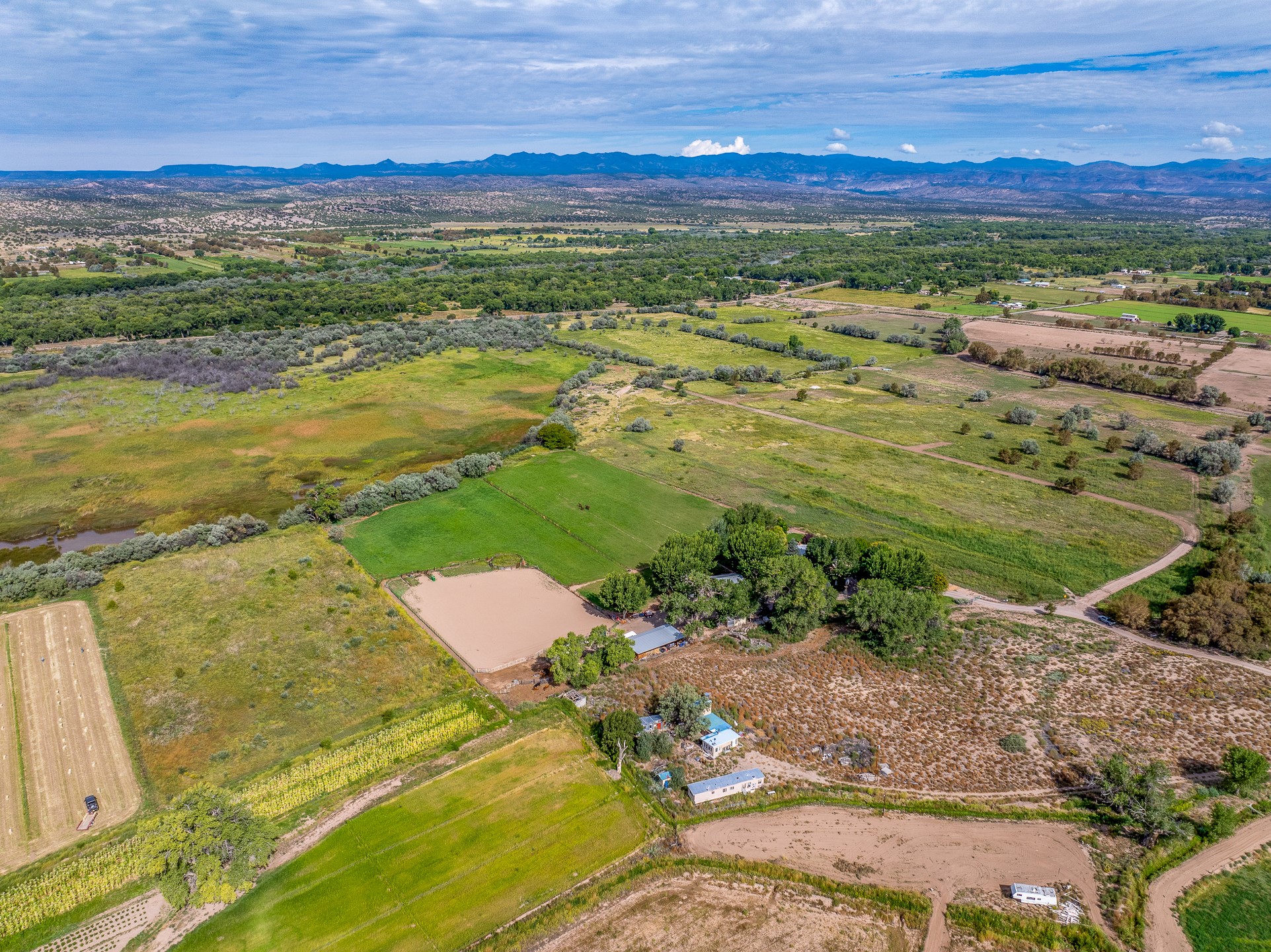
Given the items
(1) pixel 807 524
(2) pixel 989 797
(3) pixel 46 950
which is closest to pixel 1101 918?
(2) pixel 989 797

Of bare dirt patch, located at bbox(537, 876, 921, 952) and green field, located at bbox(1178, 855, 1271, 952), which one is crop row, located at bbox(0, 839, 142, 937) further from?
green field, located at bbox(1178, 855, 1271, 952)

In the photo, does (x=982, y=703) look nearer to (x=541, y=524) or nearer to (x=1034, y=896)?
(x=1034, y=896)

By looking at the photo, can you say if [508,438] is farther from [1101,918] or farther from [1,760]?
[1101,918]

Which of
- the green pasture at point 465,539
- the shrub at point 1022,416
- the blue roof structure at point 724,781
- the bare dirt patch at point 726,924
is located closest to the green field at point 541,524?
the green pasture at point 465,539

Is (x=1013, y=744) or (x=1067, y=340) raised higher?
(x=1067, y=340)

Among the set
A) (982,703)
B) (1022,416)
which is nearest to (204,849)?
(982,703)

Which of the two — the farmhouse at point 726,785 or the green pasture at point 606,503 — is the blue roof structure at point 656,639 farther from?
the farmhouse at point 726,785
